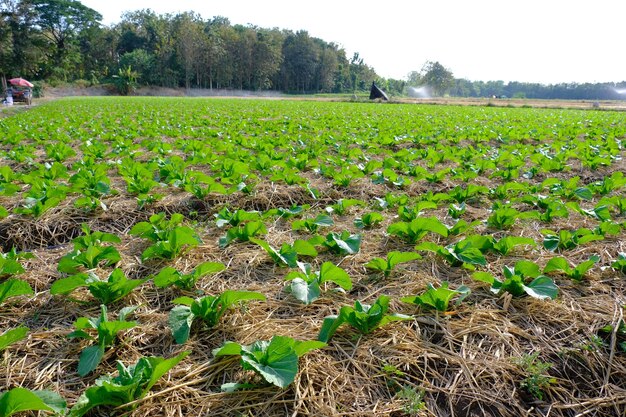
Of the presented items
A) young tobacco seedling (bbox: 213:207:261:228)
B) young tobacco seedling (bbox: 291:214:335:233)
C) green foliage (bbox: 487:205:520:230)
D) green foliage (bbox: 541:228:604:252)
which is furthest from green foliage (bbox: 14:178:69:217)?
green foliage (bbox: 541:228:604:252)

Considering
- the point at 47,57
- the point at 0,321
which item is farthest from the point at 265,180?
the point at 47,57

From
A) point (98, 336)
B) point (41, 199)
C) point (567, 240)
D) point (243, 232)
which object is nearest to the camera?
point (98, 336)

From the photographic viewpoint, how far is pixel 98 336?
1.86 meters

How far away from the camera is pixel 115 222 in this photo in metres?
3.62

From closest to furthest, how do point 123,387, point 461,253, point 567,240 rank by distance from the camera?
point 123,387
point 461,253
point 567,240

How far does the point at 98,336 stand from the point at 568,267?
2.70 meters

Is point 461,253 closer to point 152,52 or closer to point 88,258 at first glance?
point 88,258

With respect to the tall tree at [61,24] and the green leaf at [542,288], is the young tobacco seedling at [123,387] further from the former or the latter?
the tall tree at [61,24]

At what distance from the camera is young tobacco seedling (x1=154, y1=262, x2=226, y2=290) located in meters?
2.25

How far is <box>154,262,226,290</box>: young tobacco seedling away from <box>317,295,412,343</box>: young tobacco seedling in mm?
791

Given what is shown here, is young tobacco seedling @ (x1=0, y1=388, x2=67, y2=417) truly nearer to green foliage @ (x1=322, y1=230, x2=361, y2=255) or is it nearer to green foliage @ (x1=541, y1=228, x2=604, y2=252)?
green foliage @ (x1=322, y1=230, x2=361, y2=255)

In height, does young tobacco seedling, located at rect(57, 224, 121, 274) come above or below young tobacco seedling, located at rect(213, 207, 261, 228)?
below

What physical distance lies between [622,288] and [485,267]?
0.77 metres


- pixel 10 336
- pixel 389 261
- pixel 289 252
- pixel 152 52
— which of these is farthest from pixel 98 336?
pixel 152 52
